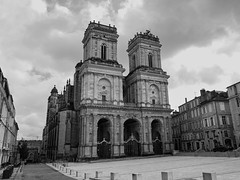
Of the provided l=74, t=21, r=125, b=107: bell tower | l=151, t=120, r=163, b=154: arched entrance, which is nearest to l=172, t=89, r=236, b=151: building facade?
l=151, t=120, r=163, b=154: arched entrance

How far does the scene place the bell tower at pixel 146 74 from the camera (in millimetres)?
46344

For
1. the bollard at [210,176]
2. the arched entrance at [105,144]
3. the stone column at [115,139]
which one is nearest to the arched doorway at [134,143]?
the stone column at [115,139]

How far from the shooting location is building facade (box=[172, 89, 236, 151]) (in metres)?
41.5

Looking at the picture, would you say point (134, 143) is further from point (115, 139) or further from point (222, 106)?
point (222, 106)

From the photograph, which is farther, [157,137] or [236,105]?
[157,137]

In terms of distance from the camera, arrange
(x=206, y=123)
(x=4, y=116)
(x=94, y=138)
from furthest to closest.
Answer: (x=206, y=123)
(x=94, y=138)
(x=4, y=116)

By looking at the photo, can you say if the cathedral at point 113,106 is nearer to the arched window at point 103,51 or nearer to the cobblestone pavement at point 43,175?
the arched window at point 103,51

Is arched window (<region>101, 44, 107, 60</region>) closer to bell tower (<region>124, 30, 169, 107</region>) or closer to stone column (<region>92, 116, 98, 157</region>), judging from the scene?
bell tower (<region>124, 30, 169, 107</region>)

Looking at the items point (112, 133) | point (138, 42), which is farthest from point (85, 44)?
point (112, 133)

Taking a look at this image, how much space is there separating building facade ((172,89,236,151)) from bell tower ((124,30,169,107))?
805 centimetres

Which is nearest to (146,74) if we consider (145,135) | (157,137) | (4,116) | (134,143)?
(145,135)

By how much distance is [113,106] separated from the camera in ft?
136

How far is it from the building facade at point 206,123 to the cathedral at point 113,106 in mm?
7569

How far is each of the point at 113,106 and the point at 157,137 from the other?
11.9m
